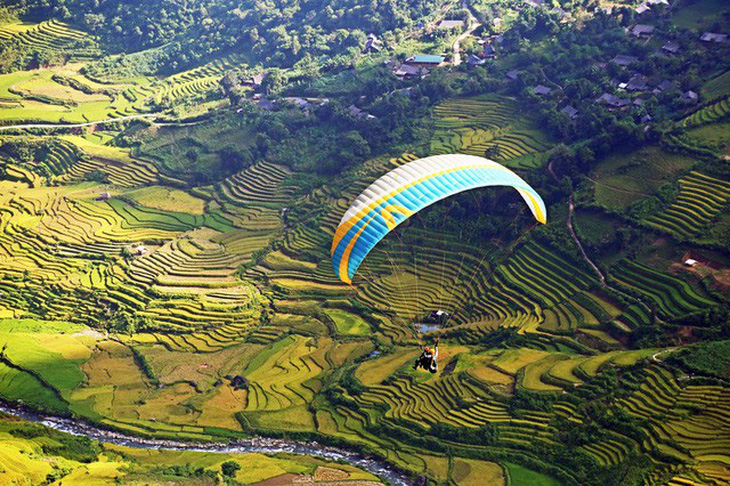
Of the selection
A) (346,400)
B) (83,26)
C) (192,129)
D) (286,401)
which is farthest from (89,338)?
(83,26)

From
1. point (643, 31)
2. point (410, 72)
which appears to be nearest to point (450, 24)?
point (410, 72)

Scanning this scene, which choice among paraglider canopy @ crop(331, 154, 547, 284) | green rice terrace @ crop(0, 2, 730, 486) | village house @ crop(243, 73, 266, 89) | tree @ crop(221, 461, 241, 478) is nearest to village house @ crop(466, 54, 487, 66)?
green rice terrace @ crop(0, 2, 730, 486)

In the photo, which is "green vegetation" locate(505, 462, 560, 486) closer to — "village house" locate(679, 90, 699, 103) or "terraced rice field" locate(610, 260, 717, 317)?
"terraced rice field" locate(610, 260, 717, 317)

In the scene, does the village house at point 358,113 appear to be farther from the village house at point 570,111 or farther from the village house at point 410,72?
the village house at point 570,111

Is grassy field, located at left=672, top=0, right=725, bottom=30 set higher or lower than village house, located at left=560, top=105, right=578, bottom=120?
higher

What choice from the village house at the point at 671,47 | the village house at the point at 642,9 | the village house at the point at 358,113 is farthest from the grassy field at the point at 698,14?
the village house at the point at 358,113

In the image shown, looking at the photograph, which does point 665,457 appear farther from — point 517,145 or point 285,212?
point 285,212

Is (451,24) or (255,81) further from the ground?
(451,24)

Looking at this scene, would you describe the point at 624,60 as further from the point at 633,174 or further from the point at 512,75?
the point at 633,174
